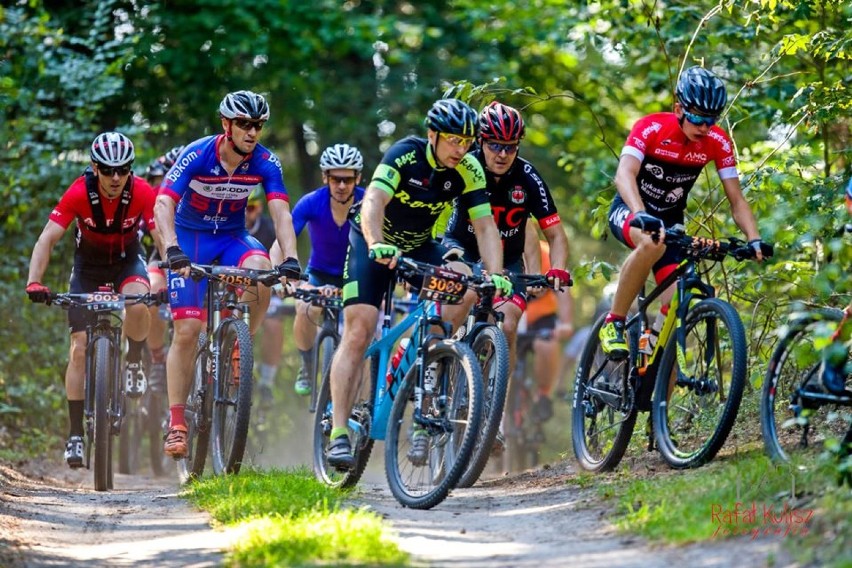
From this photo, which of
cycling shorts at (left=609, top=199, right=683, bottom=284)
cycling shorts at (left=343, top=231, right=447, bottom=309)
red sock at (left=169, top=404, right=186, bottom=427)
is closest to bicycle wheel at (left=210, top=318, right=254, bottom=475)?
red sock at (left=169, top=404, right=186, bottom=427)

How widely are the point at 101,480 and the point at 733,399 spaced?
→ 16.8 ft

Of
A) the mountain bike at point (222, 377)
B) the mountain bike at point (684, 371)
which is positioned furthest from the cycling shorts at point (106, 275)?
the mountain bike at point (684, 371)

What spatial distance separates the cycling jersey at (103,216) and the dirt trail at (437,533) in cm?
199

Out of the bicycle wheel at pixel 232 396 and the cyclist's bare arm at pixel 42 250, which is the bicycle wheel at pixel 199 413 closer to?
the bicycle wheel at pixel 232 396

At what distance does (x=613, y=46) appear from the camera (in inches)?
465

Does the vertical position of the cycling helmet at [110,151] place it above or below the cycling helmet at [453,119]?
above

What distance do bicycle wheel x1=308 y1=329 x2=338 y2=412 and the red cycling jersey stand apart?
3562 mm

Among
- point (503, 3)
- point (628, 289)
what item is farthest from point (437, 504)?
point (503, 3)

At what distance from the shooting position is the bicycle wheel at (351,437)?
8.19 meters

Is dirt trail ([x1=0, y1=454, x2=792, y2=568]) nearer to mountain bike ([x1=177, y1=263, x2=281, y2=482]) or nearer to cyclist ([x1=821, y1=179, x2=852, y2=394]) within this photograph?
mountain bike ([x1=177, y1=263, x2=281, y2=482])

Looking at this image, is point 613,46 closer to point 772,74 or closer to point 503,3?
point 772,74

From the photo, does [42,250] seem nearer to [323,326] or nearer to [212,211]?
[212,211]

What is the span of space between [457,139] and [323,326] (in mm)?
3960

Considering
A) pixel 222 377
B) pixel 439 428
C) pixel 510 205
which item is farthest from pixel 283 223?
pixel 439 428
